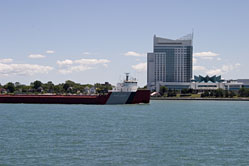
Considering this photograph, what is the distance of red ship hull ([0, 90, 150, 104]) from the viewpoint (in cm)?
8288

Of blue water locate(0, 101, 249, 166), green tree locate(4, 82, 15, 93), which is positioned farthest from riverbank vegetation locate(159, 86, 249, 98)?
blue water locate(0, 101, 249, 166)

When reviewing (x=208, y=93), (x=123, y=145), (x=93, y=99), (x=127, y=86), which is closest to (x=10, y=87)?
(x=208, y=93)

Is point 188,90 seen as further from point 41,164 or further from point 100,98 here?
point 41,164

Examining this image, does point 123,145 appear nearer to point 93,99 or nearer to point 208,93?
point 93,99

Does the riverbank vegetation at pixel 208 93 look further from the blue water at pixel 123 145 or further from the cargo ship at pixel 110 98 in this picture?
the blue water at pixel 123 145

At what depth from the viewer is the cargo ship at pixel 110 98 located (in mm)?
82875

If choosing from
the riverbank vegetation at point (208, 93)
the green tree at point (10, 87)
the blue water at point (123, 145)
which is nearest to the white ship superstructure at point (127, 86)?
the blue water at point (123, 145)

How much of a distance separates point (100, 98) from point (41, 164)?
197 feet

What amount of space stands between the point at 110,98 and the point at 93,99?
13.9 ft

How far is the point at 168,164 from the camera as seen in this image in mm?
24766

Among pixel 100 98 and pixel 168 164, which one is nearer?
pixel 168 164

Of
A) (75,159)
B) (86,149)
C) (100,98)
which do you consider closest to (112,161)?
(75,159)

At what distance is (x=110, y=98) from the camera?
83.2m

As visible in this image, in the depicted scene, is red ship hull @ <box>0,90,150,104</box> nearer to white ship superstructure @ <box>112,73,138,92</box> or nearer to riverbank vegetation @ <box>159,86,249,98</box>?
white ship superstructure @ <box>112,73,138,92</box>
